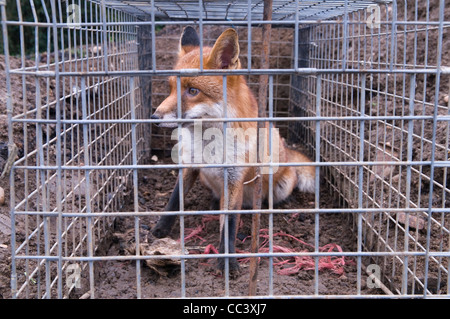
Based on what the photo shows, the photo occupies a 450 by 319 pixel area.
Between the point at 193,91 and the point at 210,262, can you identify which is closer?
the point at 193,91

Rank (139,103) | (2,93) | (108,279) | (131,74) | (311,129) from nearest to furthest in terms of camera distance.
Answer: (131,74)
(108,279)
(2,93)
(139,103)
(311,129)

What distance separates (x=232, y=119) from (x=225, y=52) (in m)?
0.95

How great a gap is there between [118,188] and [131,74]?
90.6 inches

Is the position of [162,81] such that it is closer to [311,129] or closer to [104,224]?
[311,129]

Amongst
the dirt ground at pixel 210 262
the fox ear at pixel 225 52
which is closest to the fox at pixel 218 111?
the fox ear at pixel 225 52

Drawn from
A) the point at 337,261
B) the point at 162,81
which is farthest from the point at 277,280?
the point at 162,81

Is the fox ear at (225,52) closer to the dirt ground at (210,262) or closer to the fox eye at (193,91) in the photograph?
the fox eye at (193,91)

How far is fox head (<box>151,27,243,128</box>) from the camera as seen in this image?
109 inches

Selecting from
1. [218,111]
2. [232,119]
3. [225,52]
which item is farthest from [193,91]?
[232,119]

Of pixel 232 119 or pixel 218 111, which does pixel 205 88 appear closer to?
pixel 218 111

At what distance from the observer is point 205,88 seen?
10.5 ft

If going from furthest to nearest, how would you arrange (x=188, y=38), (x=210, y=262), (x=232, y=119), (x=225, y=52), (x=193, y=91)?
(x=188, y=38), (x=210, y=262), (x=193, y=91), (x=225, y=52), (x=232, y=119)

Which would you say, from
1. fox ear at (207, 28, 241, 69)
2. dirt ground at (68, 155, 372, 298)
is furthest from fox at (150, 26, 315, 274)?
dirt ground at (68, 155, 372, 298)

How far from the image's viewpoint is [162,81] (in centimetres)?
647
